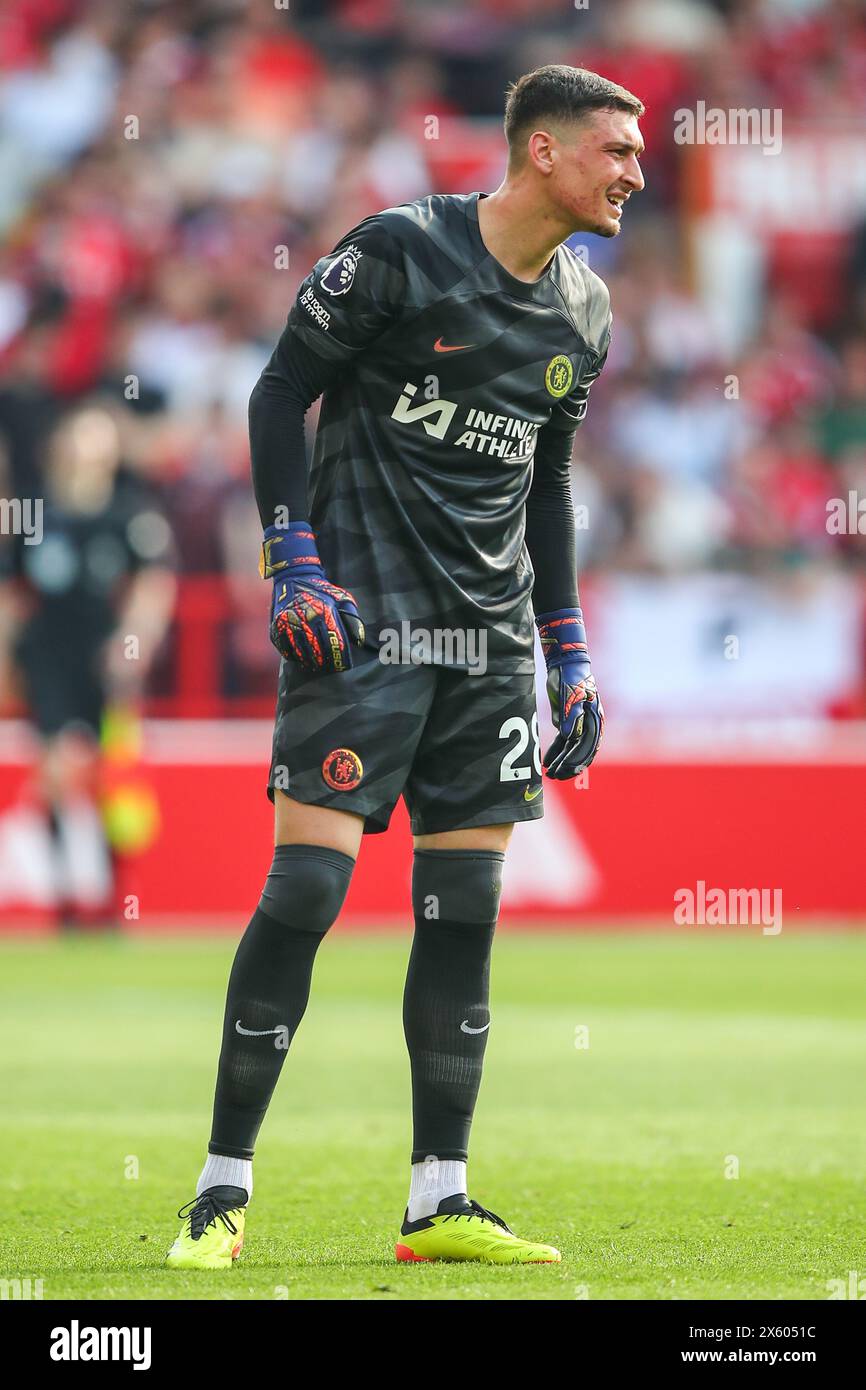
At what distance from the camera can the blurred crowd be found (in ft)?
45.3

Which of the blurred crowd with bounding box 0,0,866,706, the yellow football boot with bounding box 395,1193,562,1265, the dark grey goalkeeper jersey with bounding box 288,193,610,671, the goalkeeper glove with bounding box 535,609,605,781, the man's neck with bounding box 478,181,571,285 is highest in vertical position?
the blurred crowd with bounding box 0,0,866,706

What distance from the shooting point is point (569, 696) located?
5.00 meters

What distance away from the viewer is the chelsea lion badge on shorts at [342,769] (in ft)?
14.5

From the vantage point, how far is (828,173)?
18.4 meters

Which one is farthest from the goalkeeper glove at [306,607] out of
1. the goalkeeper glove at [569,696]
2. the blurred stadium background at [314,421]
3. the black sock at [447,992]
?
the blurred stadium background at [314,421]

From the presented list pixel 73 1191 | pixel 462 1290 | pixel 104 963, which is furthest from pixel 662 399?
pixel 462 1290

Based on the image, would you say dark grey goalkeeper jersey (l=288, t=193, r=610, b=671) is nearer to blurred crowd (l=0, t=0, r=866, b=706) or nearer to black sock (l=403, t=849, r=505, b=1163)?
black sock (l=403, t=849, r=505, b=1163)

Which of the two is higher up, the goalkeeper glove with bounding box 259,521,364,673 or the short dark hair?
the short dark hair

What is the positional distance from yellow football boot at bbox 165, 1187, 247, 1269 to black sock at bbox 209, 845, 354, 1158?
0.29ft

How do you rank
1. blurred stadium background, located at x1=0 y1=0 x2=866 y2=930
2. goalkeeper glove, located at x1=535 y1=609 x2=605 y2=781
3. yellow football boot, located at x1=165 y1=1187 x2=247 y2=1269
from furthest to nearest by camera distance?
1. blurred stadium background, located at x1=0 y1=0 x2=866 y2=930
2. goalkeeper glove, located at x1=535 y1=609 x2=605 y2=781
3. yellow football boot, located at x1=165 y1=1187 x2=247 y2=1269

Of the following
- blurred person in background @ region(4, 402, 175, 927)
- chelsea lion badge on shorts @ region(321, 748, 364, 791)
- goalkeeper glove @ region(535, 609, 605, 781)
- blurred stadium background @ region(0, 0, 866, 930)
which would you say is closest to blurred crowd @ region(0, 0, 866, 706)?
blurred stadium background @ region(0, 0, 866, 930)

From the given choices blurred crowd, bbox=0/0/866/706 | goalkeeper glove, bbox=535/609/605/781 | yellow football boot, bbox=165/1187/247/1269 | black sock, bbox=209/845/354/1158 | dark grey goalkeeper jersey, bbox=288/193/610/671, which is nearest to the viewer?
yellow football boot, bbox=165/1187/247/1269

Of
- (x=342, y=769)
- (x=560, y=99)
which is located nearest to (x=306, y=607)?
(x=342, y=769)

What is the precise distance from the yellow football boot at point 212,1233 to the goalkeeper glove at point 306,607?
3.45 ft
